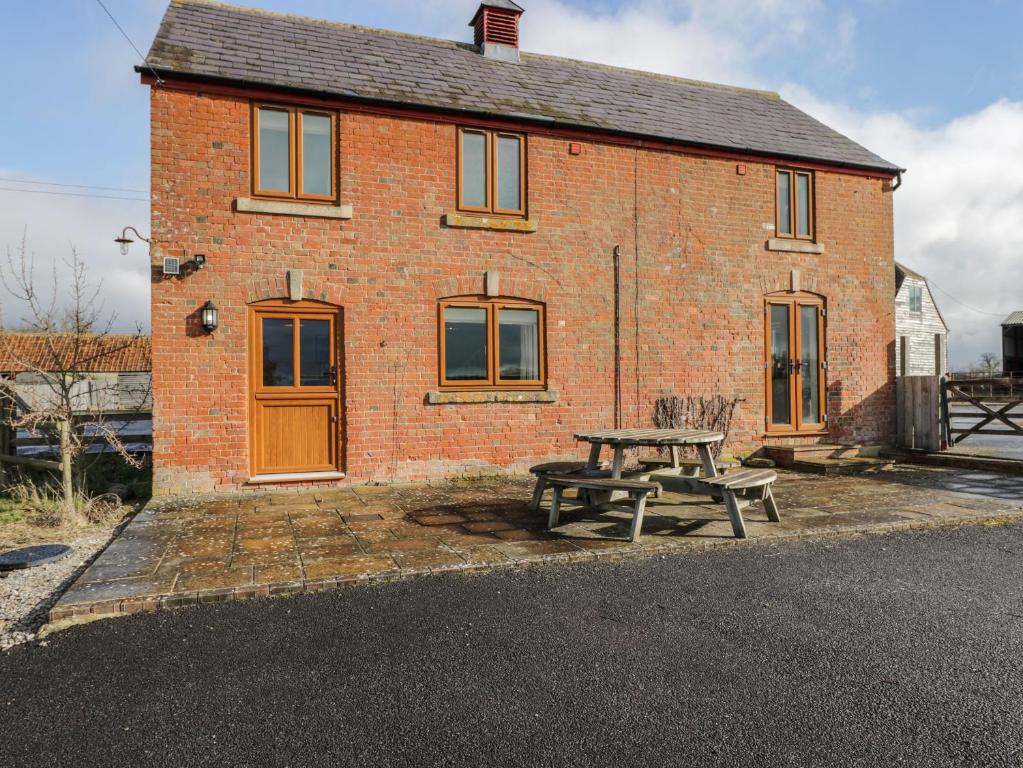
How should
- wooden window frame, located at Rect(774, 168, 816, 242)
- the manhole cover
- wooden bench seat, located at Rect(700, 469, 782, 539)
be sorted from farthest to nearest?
1. wooden window frame, located at Rect(774, 168, 816, 242)
2. wooden bench seat, located at Rect(700, 469, 782, 539)
3. the manhole cover

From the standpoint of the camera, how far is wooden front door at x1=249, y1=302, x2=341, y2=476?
7957 millimetres

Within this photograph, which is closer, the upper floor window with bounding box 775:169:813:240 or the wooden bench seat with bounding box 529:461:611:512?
the wooden bench seat with bounding box 529:461:611:512

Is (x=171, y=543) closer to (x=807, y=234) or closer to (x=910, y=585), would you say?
(x=910, y=585)

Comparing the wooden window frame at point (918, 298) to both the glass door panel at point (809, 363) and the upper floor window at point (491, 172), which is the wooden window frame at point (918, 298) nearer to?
the glass door panel at point (809, 363)

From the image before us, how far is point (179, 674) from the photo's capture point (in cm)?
306

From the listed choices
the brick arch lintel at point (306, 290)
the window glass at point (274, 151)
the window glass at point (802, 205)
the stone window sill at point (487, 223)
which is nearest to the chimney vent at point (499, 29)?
the stone window sill at point (487, 223)

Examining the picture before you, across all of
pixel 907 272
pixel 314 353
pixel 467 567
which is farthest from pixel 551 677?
pixel 907 272

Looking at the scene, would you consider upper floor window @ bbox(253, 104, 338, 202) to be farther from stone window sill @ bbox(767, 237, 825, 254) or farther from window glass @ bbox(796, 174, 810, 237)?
window glass @ bbox(796, 174, 810, 237)

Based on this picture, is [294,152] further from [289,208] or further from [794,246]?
[794,246]

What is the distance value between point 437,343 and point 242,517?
3311 mm

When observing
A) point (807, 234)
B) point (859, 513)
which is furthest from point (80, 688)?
point (807, 234)

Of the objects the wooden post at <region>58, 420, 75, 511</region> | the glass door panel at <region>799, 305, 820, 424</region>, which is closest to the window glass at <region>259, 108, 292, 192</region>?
the wooden post at <region>58, 420, 75, 511</region>

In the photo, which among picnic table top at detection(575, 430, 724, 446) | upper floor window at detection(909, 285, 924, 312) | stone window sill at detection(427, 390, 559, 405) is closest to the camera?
picnic table top at detection(575, 430, 724, 446)

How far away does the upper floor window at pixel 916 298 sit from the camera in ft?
101
